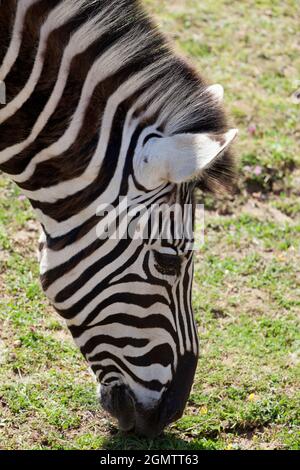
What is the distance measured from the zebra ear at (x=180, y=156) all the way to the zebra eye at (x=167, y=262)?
393 mm

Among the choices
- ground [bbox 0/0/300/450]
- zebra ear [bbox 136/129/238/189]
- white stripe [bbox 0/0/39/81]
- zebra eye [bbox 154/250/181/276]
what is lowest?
ground [bbox 0/0/300/450]

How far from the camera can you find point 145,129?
173 inches

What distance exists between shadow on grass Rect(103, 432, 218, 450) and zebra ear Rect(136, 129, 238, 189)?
1789mm

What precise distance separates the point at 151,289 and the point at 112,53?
1267mm

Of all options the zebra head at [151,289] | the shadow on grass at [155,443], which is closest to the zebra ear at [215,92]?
the zebra head at [151,289]

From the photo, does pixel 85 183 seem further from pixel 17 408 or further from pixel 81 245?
pixel 17 408

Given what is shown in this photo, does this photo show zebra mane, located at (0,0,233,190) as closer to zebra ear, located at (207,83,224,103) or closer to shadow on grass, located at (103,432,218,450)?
zebra ear, located at (207,83,224,103)

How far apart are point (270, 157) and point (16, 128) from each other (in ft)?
15.4

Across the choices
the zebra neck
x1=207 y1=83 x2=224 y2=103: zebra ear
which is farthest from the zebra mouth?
x1=207 y1=83 x2=224 y2=103: zebra ear

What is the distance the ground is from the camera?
5.55 meters

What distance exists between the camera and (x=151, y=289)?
4496 mm

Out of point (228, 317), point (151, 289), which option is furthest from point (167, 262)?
point (228, 317)

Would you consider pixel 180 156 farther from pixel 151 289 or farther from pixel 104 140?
pixel 151 289
